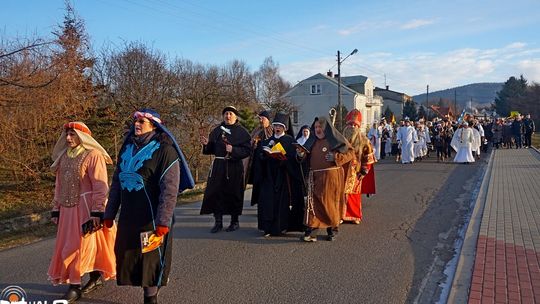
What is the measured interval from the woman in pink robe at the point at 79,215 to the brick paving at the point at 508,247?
3.76 meters

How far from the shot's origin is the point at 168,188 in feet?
13.9

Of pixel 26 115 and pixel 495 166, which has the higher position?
pixel 26 115

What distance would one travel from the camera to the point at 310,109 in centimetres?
6538

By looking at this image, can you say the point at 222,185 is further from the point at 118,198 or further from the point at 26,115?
the point at 26,115

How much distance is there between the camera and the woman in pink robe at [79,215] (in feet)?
15.4

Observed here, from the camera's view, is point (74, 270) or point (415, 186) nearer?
point (74, 270)

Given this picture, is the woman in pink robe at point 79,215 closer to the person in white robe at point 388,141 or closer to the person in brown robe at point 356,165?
the person in brown robe at point 356,165

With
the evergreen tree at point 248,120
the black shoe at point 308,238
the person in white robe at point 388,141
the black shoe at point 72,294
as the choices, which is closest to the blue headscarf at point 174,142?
the black shoe at point 72,294

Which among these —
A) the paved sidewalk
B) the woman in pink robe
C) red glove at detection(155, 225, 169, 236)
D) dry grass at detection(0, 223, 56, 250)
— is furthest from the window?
red glove at detection(155, 225, 169, 236)

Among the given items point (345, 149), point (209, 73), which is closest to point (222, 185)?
point (345, 149)

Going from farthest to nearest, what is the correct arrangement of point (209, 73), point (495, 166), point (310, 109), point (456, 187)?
point (310, 109) < point (209, 73) < point (495, 166) < point (456, 187)

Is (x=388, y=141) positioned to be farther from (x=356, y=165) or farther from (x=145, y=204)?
(x=145, y=204)

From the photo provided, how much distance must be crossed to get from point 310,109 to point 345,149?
58.9 m

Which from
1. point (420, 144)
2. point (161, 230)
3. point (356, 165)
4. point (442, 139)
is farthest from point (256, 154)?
point (442, 139)
